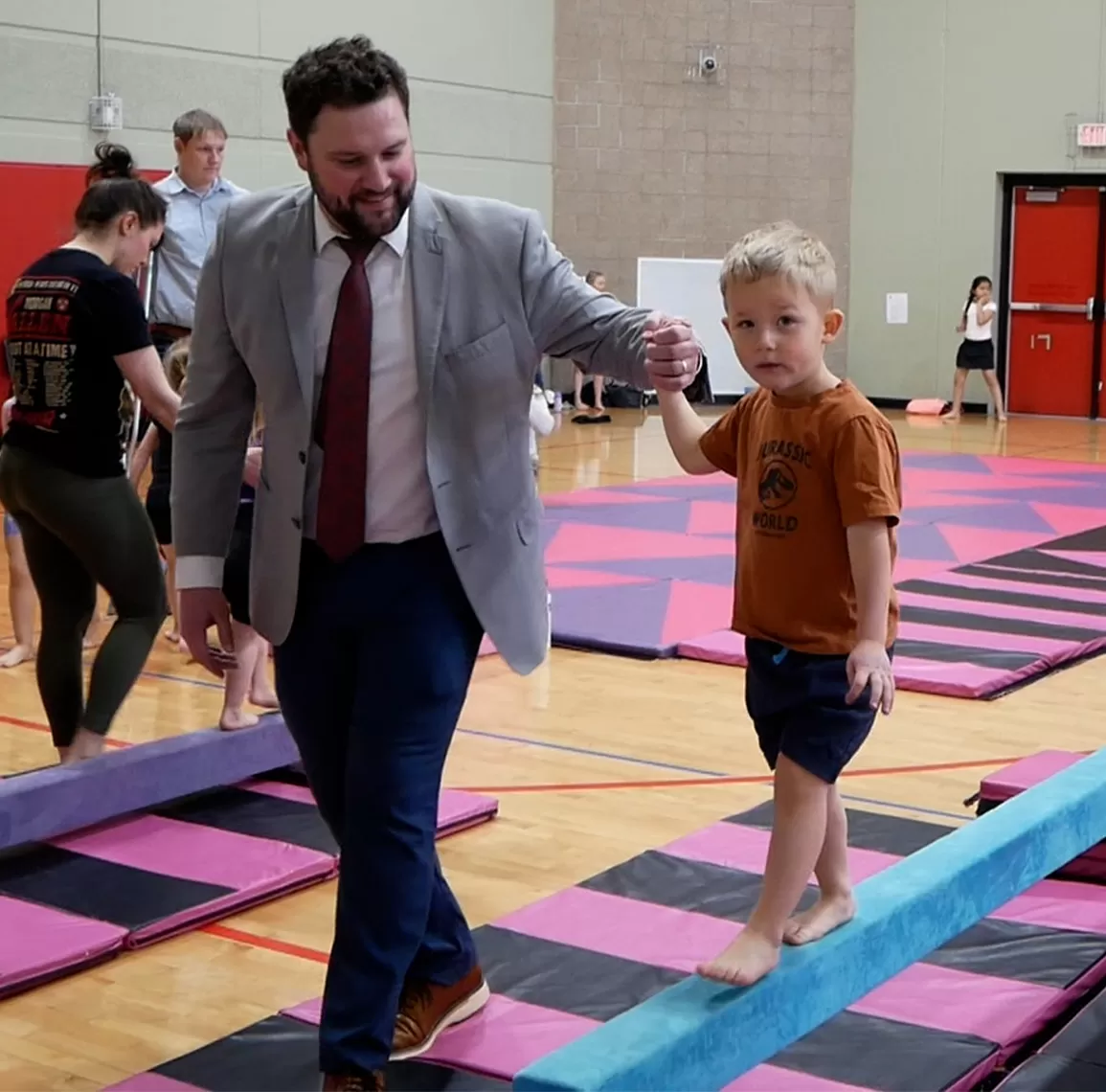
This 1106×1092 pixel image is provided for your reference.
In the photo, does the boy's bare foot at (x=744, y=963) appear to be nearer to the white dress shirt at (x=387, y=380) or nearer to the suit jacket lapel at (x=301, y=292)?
the white dress shirt at (x=387, y=380)

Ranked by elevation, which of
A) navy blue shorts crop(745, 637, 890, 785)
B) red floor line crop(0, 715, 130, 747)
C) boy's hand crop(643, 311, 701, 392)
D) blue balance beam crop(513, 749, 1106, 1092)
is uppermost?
boy's hand crop(643, 311, 701, 392)

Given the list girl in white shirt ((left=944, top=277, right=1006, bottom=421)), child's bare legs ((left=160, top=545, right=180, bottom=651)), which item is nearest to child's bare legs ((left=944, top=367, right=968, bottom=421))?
girl in white shirt ((left=944, top=277, right=1006, bottom=421))

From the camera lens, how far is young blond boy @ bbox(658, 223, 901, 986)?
2.80 meters

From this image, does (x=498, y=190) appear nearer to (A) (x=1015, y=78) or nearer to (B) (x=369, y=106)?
(A) (x=1015, y=78)

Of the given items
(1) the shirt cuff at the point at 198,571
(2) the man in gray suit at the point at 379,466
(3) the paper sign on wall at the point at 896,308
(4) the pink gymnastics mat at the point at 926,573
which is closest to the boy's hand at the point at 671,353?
(2) the man in gray suit at the point at 379,466

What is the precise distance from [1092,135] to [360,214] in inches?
618

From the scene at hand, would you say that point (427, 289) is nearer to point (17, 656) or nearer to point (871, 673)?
point (871, 673)

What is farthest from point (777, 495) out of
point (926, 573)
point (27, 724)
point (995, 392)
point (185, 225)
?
point (995, 392)

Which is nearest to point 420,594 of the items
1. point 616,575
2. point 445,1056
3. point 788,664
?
point 788,664

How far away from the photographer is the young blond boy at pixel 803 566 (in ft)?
9.19

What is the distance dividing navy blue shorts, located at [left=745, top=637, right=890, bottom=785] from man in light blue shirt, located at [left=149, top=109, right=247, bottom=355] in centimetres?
420

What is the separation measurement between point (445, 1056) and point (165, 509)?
10.4 ft

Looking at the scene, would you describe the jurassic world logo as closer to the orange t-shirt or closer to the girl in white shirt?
the orange t-shirt

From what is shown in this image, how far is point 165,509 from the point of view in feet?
19.9
